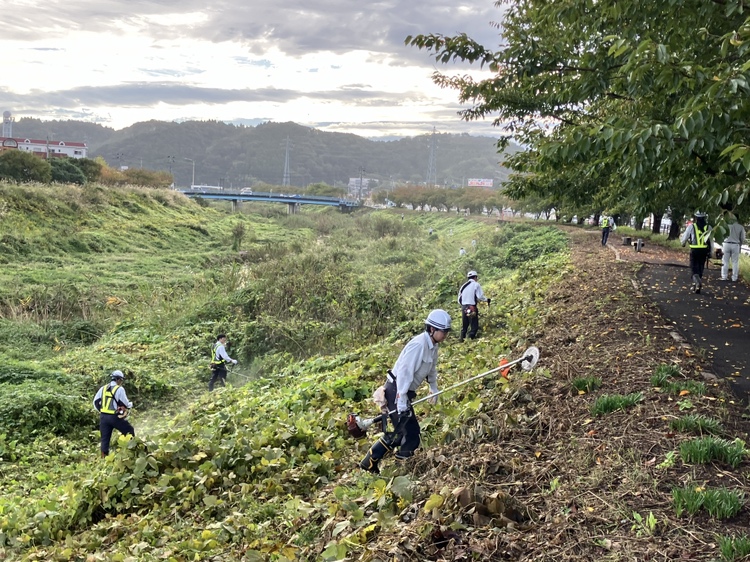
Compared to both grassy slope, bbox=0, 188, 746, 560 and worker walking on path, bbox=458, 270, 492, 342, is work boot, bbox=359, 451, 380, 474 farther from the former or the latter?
worker walking on path, bbox=458, 270, 492, 342

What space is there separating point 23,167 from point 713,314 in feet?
158

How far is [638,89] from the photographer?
6.02 meters

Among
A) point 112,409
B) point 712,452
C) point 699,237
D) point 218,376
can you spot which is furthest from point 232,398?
point 699,237

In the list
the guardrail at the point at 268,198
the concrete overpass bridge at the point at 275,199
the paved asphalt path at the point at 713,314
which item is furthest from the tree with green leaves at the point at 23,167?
the paved asphalt path at the point at 713,314

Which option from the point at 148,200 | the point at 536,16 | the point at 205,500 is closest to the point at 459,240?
the point at 148,200

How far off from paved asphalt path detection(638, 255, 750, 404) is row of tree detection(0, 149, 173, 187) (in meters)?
40.5

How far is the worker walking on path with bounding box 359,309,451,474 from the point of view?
5.47 meters

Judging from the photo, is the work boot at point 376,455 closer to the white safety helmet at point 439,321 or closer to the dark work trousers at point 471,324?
the white safety helmet at point 439,321

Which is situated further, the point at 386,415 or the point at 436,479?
the point at 386,415

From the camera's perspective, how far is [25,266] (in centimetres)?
2498

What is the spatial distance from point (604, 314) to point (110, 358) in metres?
11.5

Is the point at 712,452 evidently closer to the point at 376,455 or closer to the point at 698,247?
the point at 376,455

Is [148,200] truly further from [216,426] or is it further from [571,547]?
[571,547]

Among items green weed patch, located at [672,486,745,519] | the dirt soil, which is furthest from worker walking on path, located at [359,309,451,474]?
green weed patch, located at [672,486,745,519]
